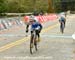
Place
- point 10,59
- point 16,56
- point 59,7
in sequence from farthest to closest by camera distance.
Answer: point 59,7 < point 16,56 < point 10,59

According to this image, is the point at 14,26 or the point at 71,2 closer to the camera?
the point at 14,26

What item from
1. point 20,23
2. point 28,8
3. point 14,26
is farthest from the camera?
point 28,8

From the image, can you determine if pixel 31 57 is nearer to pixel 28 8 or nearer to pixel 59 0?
pixel 28 8

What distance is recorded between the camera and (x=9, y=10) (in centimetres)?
7256

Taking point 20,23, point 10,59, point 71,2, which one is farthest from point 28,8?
point 10,59

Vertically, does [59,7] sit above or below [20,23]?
below

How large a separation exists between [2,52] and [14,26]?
78.6 feet

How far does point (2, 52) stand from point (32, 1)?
244 feet

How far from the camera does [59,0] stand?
5300 inches

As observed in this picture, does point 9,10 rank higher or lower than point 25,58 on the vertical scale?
lower

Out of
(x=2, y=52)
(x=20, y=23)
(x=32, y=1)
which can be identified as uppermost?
(x=2, y=52)

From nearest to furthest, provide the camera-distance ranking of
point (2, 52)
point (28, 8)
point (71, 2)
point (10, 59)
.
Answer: point (10, 59), point (2, 52), point (28, 8), point (71, 2)

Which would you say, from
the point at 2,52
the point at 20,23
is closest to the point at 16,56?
the point at 2,52

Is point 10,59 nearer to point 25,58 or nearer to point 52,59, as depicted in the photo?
point 25,58
